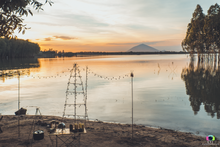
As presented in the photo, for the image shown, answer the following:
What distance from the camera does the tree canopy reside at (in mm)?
58662

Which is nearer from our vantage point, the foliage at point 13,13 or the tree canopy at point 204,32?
the foliage at point 13,13

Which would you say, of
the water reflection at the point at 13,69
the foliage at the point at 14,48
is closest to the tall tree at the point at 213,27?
the water reflection at the point at 13,69

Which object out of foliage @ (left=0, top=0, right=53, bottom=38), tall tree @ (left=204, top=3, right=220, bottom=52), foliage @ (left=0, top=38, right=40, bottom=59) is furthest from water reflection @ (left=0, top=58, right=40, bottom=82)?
foliage @ (left=0, top=38, right=40, bottom=59)

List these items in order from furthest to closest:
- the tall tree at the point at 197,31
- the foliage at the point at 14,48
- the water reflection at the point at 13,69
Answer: the foliage at the point at 14,48 < the tall tree at the point at 197,31 < the water reflection at the point at 13,69

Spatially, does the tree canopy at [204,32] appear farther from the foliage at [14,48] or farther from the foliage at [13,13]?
the foliage at [14,48]

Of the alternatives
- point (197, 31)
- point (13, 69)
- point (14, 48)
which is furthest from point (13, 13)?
point (14, 48)

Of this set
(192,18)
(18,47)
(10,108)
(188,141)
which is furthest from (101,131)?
(18,47)

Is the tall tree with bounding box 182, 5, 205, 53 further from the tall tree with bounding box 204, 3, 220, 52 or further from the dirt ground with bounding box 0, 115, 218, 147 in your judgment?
the dirt ground with bounding box 0, 115, 218, 147

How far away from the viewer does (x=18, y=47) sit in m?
148

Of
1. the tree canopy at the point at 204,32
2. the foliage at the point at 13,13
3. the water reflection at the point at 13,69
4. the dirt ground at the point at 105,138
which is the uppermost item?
the tree canopy at the point at 204,32

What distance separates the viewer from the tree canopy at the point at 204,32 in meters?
58.7

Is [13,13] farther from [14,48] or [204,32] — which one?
[14,48]

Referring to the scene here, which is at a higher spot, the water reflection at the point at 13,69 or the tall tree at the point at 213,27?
the tall tree at the point at 213,27

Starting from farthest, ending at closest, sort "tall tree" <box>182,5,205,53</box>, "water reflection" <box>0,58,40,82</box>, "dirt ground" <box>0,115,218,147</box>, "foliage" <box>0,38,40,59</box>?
1. "foliage" <box>0,38,40,59</box>
2. "tall tree" <box>182,5,205,53</box>
3. "water reflection" <box>0,58,40,82</box>
4. "dirt ground" <box>0,115,218,147</box>
